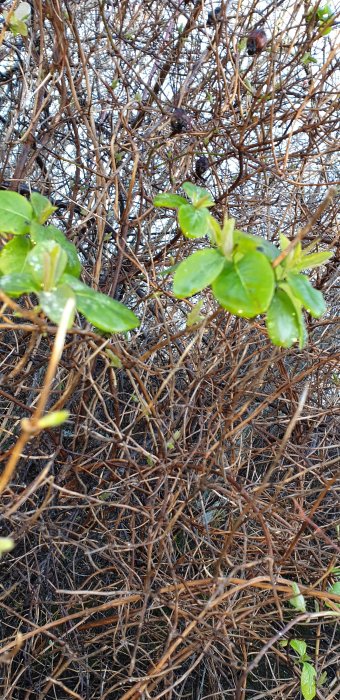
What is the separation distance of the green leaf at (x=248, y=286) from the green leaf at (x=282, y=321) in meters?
0.04

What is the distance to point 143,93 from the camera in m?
1.51

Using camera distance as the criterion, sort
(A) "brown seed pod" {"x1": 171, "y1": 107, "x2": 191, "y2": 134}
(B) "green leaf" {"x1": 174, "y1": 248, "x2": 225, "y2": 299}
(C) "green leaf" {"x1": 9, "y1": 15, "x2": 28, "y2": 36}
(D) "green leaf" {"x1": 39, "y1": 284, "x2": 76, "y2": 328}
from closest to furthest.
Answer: (D) "green leaf" {"x1": 39, "y1": 284, "x2": 76, "y2": 328}, (B) "green leaf" {"x1": 174, "y1": 248, "x2": 225, "y2": 299}, (C) "green leaf" {"x1": 9, "y1": 15, "x2": 28, "y2": 36}, (A) "brown seed pod" {"x1": 171, "y1": 107, "x2": 191, "y2": 134}

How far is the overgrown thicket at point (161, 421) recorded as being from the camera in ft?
3.63


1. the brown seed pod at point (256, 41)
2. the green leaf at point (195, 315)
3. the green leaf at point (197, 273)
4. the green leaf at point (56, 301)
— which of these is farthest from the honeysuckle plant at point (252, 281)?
the brown seed pod at point (256, 41)

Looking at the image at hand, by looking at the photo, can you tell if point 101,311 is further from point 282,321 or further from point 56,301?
point 282,321

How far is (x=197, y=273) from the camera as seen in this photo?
666 mm

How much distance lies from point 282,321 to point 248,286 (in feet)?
0.21

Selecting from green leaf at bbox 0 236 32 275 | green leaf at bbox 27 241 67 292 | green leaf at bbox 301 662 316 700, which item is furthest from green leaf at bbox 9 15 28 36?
green leaf at bbox 301 662 316 700

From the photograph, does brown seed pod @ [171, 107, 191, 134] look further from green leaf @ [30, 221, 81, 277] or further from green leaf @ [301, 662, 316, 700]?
green leaf @ [301, 662, 316, 700]

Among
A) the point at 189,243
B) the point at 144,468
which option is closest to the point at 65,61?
the point at 189,243

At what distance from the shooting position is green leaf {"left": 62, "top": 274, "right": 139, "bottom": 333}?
0.62 m

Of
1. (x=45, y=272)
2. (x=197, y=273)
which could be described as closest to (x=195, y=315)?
(x=197, y=273)

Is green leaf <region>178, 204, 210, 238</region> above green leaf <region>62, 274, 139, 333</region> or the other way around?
above

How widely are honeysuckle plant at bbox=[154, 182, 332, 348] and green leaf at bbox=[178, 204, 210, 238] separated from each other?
34 mm
